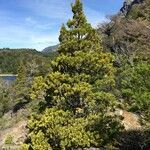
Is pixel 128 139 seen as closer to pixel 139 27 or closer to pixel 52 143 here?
pixel 52 143

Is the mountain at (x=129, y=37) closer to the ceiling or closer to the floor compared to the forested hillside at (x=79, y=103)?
closer to the ceiling

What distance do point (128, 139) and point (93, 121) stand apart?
8.90 feet

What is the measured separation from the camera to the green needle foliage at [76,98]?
77.6 feet

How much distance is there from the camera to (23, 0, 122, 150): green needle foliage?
23.6 m

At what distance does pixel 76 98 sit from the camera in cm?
2495

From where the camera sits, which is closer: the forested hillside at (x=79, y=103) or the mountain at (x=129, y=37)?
the forested hillside at (x=79, y=103)

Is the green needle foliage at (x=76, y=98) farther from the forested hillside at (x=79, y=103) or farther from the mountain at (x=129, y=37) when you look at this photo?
the mountain at (x=129, y=37)

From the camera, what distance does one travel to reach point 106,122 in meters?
24.5

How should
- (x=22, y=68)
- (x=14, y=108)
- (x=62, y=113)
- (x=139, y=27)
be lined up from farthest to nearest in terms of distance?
(x=22, y=68)
(x=14, y=108)
(x=139, y=27)
(x=62, y=113)

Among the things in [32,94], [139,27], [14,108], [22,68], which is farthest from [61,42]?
[22,68]

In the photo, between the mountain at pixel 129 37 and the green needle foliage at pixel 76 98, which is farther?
the mountain at pixel 129 37

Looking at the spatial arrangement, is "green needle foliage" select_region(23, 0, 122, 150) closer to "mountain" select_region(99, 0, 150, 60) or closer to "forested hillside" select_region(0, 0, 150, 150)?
"forested hillside" select_region(0, 0, 150, 150)

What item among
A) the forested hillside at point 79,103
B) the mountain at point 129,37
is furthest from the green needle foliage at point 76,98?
the mountain at point 129,37

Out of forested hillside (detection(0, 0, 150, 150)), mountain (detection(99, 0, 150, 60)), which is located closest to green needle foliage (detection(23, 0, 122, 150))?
forested hillside (detection(0, 0, 150, 150))
